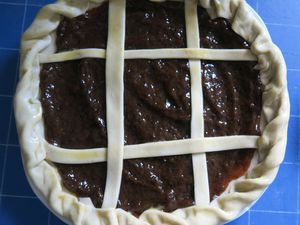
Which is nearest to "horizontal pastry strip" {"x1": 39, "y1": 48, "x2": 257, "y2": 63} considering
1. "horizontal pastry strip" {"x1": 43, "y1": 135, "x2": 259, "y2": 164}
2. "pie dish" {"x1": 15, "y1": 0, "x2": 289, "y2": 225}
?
"pie dish" {"x1": 15, "y1": 0, "x2": 289, "y2": 225}

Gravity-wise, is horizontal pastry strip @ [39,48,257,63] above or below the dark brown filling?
above

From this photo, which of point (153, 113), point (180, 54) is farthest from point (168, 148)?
point (180, 54)

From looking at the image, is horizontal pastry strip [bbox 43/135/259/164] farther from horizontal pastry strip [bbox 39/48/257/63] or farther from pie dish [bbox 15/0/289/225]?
horizontal pastry strip [bbox 39/48/257/63]

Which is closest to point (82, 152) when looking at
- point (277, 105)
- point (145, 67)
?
point (145, 67)

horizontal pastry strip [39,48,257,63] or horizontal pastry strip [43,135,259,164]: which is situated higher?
horizontal pastry strip [39,48,257,63]

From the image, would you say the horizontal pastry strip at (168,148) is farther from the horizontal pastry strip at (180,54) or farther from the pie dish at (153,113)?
the horizontal pastry strip at (180,54)

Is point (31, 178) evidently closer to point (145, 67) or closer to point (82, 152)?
point (82, 152)

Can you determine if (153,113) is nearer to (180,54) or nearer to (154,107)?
(154,107)
